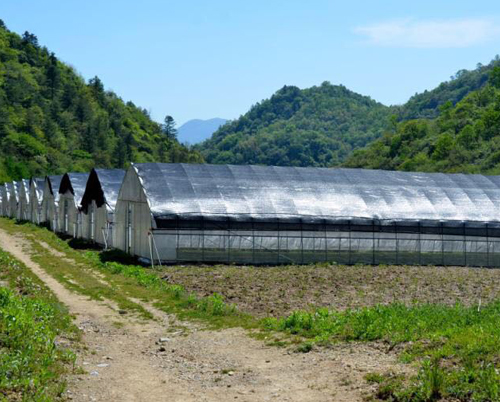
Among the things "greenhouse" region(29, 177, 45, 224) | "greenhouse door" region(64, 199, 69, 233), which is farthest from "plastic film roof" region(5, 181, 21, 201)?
"greenhouse door" region(64, 199, 69, 233)

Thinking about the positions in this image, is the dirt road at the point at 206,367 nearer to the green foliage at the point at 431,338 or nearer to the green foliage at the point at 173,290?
the green foliage at the point at 431,338

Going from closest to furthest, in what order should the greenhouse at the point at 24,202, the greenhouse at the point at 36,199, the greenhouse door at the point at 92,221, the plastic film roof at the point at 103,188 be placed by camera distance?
the plastic film roof at the point at 103,188
the greenhouse door at the point at 92,221
the greenhouse at the point at 36,199
the greenhouse at the point at 24,202

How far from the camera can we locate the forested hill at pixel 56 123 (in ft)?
420

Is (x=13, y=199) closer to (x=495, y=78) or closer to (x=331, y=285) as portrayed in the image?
(x=331, y=285)

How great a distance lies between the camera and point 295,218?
3684cm

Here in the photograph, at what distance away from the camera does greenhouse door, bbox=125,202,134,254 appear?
3697 centimetres

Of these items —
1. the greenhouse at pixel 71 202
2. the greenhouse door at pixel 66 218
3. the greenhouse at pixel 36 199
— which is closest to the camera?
the greenhouse at pixel 71 202

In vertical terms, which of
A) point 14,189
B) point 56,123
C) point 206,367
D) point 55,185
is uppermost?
point 56,123

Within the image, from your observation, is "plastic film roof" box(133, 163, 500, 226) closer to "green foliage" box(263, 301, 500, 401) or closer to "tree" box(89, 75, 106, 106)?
"green foliage" box(263, 301, 500, 401)

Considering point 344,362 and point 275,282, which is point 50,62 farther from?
point 344,362

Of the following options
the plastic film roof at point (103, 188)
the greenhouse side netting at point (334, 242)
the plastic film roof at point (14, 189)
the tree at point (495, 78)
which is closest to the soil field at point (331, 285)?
the greenhouse side netting at point (334, 242)

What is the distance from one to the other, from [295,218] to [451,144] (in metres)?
89.4

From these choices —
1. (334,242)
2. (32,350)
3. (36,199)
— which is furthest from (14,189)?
(32,350)

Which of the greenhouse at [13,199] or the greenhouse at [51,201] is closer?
the greenhouse at [51,201]
